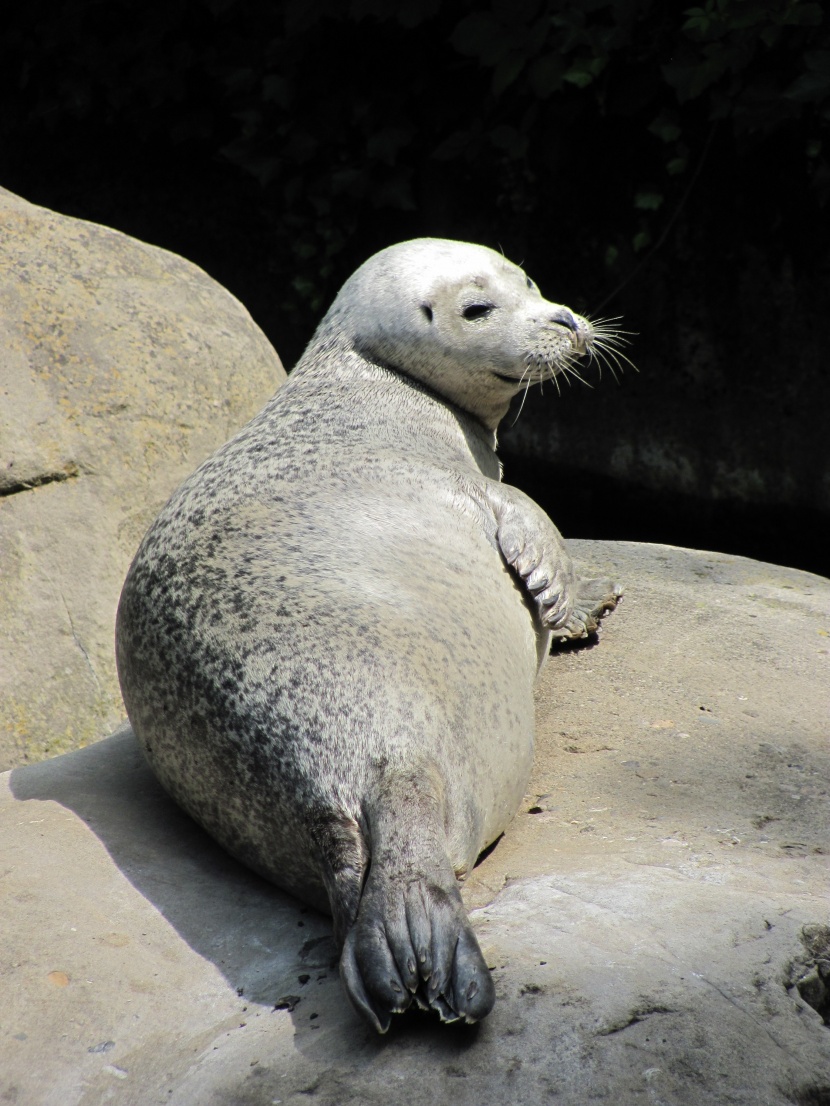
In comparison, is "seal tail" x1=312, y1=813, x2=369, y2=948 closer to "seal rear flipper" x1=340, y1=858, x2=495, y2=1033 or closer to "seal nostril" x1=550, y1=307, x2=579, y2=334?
"seal rear flipper" x1=340, y1=858, x2=495, y2=1033

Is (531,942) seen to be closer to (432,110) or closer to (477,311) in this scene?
(477,311)

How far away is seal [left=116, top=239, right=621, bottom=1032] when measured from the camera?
2018mm

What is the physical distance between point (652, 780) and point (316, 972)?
95 cm

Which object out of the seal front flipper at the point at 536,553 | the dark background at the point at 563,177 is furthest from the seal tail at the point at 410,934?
the dark background at the point at 563,177

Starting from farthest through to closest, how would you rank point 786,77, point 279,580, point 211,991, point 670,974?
point 786,77 → point 279,580 → point 211,991 → point 670,974

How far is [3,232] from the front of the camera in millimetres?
3895

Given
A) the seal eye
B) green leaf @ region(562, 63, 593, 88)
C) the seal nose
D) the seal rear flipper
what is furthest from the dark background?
the seal rear flipper

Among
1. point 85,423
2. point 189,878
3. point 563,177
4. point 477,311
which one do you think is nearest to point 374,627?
point 189,878

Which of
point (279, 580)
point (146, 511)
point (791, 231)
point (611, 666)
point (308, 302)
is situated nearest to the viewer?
point (279, 580)

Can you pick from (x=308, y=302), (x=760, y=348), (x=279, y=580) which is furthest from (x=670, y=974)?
(x=308, y=302)

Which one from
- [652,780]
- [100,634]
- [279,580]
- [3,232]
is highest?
[3,232]

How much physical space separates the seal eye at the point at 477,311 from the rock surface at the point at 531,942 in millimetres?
1071

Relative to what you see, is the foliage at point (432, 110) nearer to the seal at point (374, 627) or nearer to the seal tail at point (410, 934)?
the seal at point (374, 627)

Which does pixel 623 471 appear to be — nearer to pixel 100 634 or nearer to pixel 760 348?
pixel 760 348
